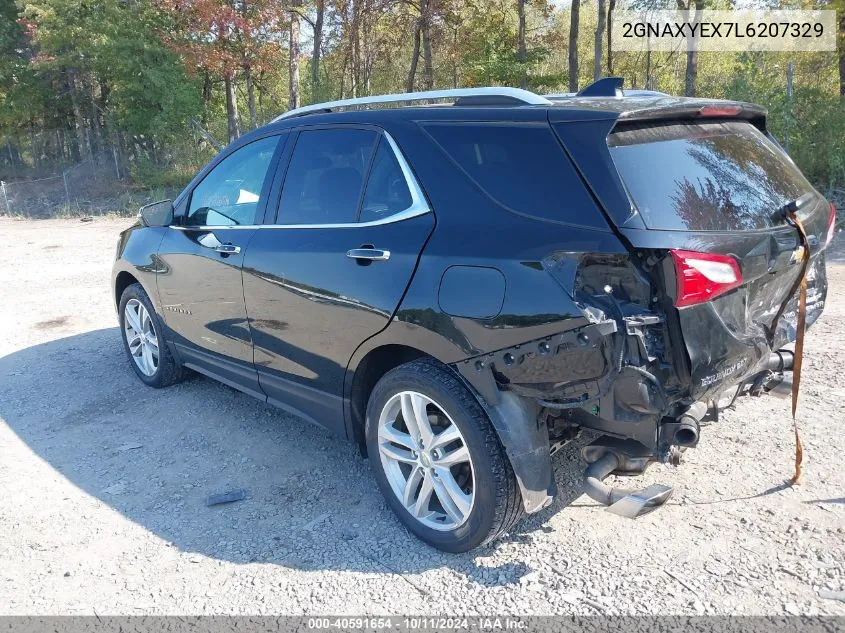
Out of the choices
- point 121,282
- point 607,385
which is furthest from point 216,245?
point 607,385

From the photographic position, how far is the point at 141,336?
220 inches

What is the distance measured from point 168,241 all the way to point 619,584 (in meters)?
3.71

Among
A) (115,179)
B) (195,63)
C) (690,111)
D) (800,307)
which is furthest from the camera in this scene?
(115,179)

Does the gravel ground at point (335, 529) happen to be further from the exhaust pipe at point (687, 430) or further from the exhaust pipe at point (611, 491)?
the exhaust pipe at point (687, 430)

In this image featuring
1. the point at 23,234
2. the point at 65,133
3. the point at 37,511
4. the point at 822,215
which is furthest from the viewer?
the point at 65,133

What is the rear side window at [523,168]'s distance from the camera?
2793mm

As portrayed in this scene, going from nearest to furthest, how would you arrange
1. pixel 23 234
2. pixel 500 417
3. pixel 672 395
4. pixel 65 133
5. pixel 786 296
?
1. pixel 672 395
2. pixel 500 417
3. pixel 786 296
4. pixel 23 234
5. pixel 65 133

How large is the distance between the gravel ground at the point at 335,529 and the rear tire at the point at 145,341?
0.29 m

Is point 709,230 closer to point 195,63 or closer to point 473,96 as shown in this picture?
point 473,96

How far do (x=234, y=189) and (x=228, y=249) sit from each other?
0.49m

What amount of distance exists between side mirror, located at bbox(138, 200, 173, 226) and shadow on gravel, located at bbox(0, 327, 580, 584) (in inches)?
51.3

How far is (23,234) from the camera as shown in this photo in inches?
620

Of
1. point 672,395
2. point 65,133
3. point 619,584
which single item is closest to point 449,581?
point 619,584

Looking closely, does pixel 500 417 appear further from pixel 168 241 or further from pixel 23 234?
pixel 23 234
